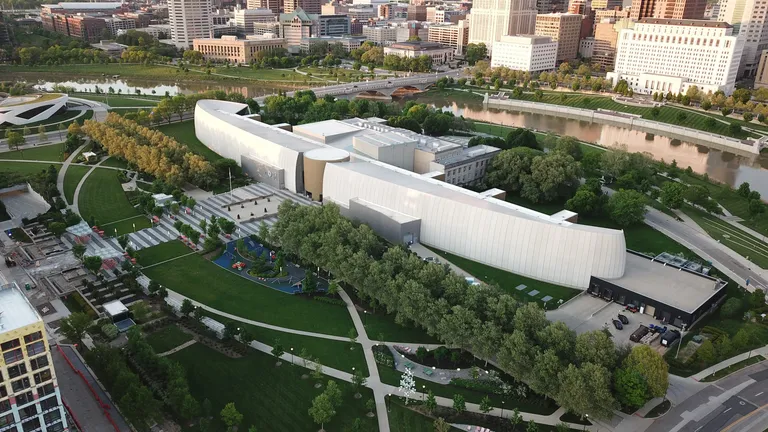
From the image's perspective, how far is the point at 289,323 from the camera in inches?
1199

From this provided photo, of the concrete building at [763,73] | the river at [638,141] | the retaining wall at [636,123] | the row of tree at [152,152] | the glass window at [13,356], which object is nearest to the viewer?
the glass window at [13,356]

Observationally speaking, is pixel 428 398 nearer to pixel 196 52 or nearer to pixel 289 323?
pixel 289 323

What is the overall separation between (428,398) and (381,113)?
173 ft

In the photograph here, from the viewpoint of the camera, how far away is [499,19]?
439ft

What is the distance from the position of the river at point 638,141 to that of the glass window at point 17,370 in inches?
2037

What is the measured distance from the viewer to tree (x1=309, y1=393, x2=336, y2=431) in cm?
2255

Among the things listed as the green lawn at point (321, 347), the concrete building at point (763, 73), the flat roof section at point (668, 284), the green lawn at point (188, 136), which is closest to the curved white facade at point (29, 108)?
the green lawn at point (188, 136)

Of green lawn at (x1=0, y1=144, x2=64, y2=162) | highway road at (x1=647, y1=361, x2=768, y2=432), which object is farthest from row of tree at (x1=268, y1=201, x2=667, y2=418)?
green lawn at (x1=0, y1=144, x2=64, y2=162)

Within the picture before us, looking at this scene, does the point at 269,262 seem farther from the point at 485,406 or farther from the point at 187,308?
the point at 485,406

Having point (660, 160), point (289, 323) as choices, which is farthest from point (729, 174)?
point (289, 323)

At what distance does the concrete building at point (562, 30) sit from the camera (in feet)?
404

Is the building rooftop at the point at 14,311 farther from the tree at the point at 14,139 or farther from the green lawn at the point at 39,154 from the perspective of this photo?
the tree at the point at 14,139

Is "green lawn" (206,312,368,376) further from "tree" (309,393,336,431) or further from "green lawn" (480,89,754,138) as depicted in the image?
"green lawn" (480,89,754,138)

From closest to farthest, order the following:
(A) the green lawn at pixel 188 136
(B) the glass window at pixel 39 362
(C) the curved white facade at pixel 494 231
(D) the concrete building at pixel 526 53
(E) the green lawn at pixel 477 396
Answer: (B) the glass window at pixel 39 362, (E) the green lawn at pixel 477 396, (C) the curved white facade at pixel 494 231, (A) the green lawn at pixel 188 136, (D) the concrete building at pixel 526 53
